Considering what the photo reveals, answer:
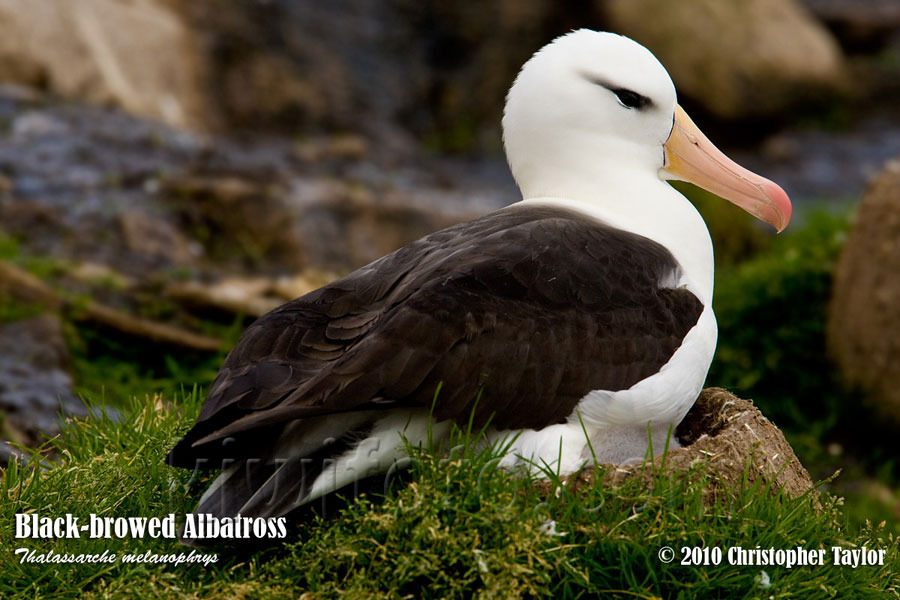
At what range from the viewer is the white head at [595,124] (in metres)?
4.53

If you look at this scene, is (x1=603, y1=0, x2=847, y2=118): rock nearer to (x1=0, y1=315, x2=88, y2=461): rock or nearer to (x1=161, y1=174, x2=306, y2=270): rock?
A: (x1=161, y1=174, x2=306, y2=270): rock

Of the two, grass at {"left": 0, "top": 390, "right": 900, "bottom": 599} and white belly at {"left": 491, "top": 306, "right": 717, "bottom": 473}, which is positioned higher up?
white belly at {"left": 491, "top": 306, "right": 717, "bottom": 473}

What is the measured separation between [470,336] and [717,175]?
1674 mm

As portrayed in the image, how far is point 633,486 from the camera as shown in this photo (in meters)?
3.54

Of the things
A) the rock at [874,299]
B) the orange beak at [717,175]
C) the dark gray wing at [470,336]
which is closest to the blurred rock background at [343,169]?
the rock at [874,299]

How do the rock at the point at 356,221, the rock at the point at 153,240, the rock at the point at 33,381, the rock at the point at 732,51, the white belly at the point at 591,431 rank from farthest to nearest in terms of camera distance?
1. the rock at the point at 732,51
2. the rock at the point at 356,221
3. the rock at the point at 153,240
4. the rock at the point at 33,381
5. the white belly at the point at 591,431

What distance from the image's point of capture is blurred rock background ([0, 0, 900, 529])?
7121 mm

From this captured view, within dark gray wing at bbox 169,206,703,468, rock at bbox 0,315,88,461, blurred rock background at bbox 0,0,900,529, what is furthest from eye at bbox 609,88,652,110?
rock at bbox 0,315,88,461

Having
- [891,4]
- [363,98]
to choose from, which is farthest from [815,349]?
[891,4]

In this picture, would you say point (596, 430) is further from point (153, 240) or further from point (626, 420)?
point (153, 240)

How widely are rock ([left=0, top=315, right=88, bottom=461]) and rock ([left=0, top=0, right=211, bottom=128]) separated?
4836mm

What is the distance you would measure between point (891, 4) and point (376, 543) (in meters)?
14.9

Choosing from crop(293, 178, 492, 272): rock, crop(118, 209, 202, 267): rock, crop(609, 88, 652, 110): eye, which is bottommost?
crop(609, 88, 652, 110): eye

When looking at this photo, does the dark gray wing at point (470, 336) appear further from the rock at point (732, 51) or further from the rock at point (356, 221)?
the rock at point (732, 51)
